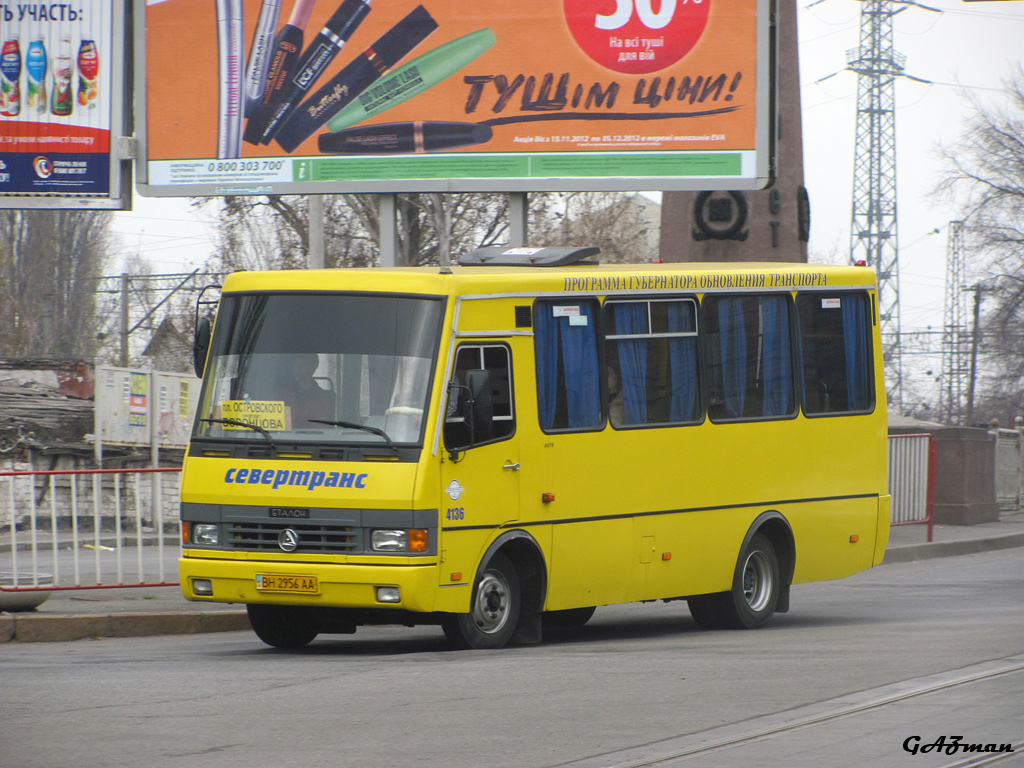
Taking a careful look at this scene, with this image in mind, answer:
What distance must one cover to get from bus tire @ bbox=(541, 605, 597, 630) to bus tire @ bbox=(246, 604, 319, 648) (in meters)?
2.27

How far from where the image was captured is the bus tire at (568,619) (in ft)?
40.9

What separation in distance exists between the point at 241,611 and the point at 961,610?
617cm

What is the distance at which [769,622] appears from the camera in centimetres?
1298

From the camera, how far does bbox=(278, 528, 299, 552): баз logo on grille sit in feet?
31.9

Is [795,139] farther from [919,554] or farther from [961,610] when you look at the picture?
[961,610]

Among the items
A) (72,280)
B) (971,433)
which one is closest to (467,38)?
(971,433)

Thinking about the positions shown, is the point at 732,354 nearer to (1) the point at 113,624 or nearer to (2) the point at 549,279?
(2) the point at 549,279

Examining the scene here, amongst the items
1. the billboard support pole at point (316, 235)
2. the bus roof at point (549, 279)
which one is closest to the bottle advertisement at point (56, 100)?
the billboard support pole at point (316, 235)

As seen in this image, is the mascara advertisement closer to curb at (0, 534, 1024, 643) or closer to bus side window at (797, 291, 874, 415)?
bus side window at (797, 291, 874, 415)

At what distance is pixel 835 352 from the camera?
13.0 metres

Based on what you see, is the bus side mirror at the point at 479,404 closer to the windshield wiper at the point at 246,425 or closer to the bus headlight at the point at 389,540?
the bus headlight at the point at 389,540

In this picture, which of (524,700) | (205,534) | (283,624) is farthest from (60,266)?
(524,700)

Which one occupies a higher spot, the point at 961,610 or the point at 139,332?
the point at 139,332

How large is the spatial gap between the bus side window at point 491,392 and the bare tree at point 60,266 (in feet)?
161
